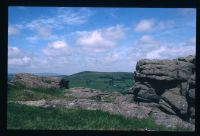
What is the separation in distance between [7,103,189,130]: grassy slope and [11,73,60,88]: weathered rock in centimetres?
913

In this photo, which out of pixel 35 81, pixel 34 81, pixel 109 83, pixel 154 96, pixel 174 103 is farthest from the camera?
pixel 109 83

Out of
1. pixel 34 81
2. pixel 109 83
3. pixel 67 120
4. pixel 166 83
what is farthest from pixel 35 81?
pixel 109 83

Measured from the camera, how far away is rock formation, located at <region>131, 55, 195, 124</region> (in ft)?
74.4

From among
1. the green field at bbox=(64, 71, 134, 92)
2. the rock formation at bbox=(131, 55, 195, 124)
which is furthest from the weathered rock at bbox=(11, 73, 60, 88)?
the green field at bbox=(64, 71, 134, 92)

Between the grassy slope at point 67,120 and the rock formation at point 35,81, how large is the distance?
913cm

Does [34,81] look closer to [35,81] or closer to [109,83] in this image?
[35,81]

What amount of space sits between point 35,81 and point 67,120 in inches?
487

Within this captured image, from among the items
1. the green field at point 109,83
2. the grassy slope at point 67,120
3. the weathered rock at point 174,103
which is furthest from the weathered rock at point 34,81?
the green field at point 109,83

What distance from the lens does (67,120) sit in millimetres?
16984

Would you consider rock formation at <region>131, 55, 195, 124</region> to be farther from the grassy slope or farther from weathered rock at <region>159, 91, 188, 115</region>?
the grassy slope

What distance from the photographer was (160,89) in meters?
26.3

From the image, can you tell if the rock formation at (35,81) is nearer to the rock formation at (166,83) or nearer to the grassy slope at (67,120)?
the rock formation at (166,83)

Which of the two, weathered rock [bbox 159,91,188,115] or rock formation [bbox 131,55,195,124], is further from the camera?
rock formation [bbox 131,55,195,124]
